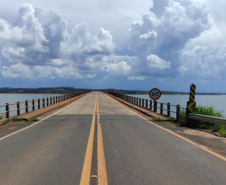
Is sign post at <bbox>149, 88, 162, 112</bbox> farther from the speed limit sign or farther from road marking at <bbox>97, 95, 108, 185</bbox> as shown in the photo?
road marking at <bbox>97, 95, 108, 185</bbox>

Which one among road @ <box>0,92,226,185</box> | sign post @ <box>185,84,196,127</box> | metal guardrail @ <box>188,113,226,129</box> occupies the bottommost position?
road @ <box>0,92,226,185</box>

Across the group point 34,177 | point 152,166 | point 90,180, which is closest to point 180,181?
point 152,166

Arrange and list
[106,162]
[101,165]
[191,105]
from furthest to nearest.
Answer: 1. [191,105]
2. [106,162]
3. [101,165]

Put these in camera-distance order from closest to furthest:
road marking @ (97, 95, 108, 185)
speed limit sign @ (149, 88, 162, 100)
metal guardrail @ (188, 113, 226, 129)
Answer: road marking @ (97, 95, 108, 185)
metal guardrail @ (188, 113, 226, 129)
speed limit sign @ (149, 88, 162, 100)

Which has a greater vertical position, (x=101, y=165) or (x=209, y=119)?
(x=209, y=119)

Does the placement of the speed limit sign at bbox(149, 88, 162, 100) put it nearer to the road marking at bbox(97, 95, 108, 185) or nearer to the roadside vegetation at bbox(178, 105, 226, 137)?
the roadside vegetation at bbox(178, 105, 226, 137)

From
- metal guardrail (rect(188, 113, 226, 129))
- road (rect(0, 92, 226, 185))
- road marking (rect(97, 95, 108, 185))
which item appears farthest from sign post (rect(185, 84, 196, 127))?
road marking (rect(97, 95, 108, 185))

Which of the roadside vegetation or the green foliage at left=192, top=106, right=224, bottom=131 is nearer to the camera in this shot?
the roadside vegetation

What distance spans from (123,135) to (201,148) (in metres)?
3.24

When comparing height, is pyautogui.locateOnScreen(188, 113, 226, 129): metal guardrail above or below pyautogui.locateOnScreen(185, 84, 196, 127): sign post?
below

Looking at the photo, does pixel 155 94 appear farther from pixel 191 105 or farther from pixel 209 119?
pixel 209 119

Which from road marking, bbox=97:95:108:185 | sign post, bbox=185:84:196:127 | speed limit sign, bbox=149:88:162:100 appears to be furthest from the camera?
speed limit sign, bbox=149:88:162:100

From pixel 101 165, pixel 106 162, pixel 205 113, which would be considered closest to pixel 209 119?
pixel 205 113

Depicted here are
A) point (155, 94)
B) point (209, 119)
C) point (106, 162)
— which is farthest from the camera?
point (155, 94)
